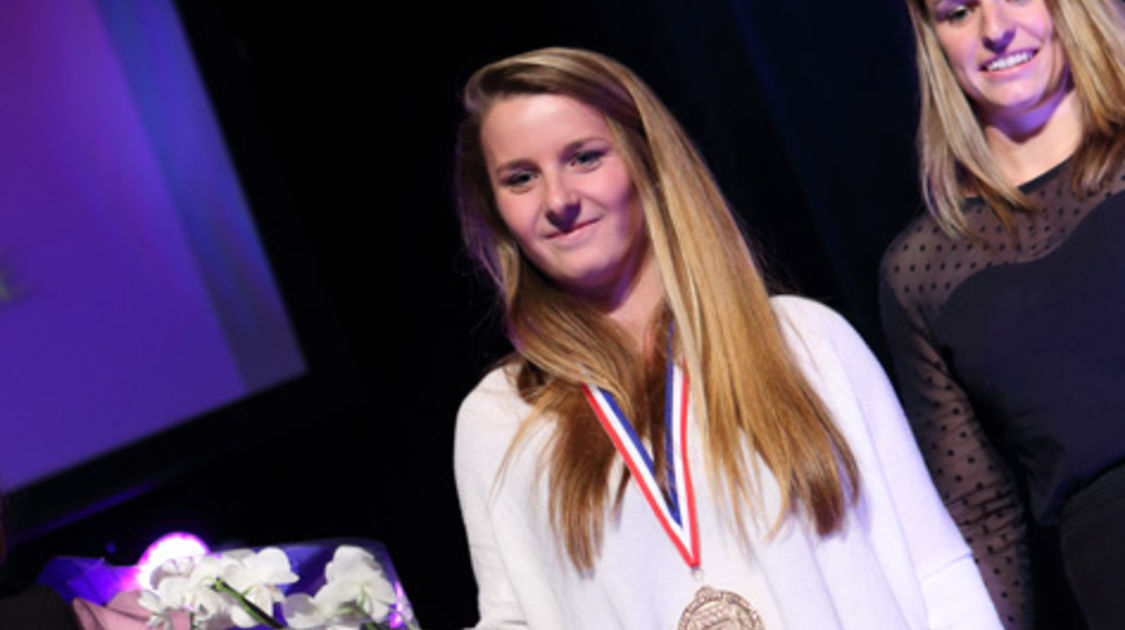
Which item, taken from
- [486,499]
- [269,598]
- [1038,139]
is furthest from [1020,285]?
[269,598]

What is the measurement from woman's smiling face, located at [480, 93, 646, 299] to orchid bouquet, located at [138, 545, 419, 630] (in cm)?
60

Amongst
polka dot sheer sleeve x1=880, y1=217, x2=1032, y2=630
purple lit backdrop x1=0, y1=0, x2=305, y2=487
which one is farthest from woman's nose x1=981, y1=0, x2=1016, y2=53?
→ purple lit backdrop x1=0, y1=0, x2=305, y2=487

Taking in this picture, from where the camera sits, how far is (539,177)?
7.68 feet

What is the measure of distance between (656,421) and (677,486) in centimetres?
14

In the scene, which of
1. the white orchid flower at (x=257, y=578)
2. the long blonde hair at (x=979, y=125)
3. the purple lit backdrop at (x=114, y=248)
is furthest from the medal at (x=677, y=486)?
the purple lit backdrop at (x=114, y=248)

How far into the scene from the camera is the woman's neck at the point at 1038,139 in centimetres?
254

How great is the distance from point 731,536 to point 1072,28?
1.12 m

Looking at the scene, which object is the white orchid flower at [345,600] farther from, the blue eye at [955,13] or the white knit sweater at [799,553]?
the blue eye at [955,13]

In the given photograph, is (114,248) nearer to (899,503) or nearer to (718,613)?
(718,613)

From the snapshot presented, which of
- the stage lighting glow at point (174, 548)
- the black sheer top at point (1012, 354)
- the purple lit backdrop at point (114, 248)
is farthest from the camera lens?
the purple lit backdrop at point (114, 248)

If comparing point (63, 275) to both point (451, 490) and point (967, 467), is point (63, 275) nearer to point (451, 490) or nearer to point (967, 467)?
point (451, 490)

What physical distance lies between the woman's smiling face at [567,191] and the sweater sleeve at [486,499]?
11.2 inches

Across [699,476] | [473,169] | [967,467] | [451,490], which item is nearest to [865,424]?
[699,476]

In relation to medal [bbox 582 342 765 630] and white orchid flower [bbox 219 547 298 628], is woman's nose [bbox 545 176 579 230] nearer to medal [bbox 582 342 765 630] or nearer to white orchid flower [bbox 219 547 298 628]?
medal [bbox 582 342 765 630]
